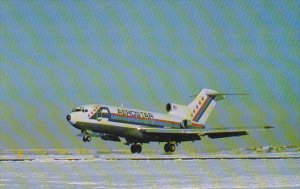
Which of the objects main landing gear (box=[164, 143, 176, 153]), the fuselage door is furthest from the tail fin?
the fuselage door

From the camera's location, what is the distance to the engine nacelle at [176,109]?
243 ft

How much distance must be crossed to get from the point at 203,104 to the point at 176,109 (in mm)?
6669

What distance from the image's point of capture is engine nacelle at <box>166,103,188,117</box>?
7400 cm

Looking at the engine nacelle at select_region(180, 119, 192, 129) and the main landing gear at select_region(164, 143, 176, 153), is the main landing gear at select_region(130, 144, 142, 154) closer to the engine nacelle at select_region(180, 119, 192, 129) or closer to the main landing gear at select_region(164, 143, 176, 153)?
the main landing gear at select_region(164, 143, 176, 153)

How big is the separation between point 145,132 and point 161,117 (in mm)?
4006

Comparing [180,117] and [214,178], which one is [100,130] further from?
[214,178]

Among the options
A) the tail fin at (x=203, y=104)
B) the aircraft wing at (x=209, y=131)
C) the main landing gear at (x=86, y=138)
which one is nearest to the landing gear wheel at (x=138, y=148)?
the aircraft wing at (x=209, y=131)

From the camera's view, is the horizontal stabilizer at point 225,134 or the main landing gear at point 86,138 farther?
the horizontal stabilizer at point 225,134

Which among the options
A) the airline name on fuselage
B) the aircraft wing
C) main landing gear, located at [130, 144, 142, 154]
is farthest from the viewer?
main landing gear, located at [130, 144, 142, 154]

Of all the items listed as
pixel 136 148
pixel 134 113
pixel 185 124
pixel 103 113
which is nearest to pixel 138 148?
pixel 136 148

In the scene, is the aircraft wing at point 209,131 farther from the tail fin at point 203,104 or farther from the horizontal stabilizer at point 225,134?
the tail fin at point 203,104

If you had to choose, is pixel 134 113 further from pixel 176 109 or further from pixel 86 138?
pixel 176 109

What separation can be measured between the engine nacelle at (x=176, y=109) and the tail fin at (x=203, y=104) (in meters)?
1.64

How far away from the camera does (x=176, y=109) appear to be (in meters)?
74.7
